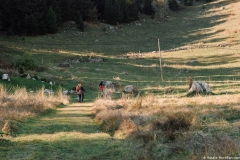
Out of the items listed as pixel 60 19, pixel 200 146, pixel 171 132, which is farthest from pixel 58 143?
pixel 60 19

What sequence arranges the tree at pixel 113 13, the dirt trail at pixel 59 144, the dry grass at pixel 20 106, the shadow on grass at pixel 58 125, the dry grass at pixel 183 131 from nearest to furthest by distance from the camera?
1. the dry grass at pixel 183 131
2. the dirt trail at pixel 59 144
3. the shadow on grass at pixel 58 125
4. the dry grass at pixel 20 106
5. the tree at pixel 113 13

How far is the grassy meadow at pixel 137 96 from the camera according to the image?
295 inches

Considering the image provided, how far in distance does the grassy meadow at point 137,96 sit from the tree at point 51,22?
1793mm

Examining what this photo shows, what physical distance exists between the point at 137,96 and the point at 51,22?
2263 inches

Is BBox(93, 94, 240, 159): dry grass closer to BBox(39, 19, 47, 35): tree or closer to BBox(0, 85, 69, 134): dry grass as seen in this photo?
BBox(0, 85, 69, 134): dry grass

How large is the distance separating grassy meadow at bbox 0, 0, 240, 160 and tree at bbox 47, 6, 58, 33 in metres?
1.79

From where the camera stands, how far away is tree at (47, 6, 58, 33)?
69625 mm

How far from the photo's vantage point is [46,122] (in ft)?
42.5

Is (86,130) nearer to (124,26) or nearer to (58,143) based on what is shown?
(58,143)

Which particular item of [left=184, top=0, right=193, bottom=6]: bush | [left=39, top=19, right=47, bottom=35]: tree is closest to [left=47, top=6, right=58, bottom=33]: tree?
[left=39, top=19, right=47, bottom=35]: tree

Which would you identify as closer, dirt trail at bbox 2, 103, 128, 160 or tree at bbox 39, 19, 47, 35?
dirt trail at bbox 2, 103, 128, 160

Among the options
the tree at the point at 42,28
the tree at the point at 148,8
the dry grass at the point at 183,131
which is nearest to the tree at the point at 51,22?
the tree at the point at 42,28

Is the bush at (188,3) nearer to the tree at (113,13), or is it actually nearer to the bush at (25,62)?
the tree at (113,13)

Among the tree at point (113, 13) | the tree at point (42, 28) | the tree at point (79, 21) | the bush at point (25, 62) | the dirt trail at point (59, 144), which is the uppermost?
the tree at point (113, 13)
